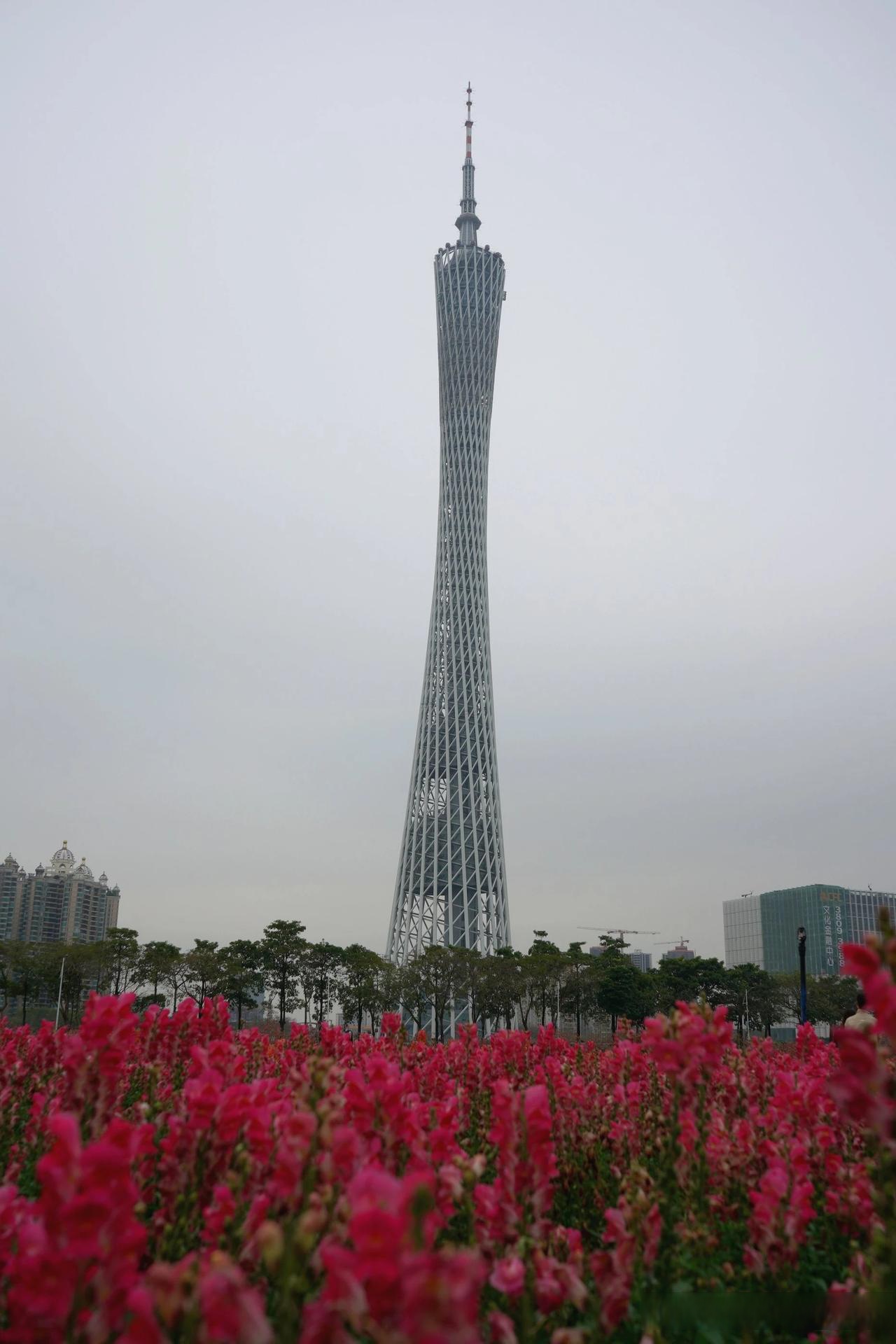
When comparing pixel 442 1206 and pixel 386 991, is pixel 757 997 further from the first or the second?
pixel 442 1206

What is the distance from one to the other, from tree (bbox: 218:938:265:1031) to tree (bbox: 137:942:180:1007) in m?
2.12

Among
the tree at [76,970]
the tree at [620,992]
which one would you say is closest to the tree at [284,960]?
the tree at [76,970]

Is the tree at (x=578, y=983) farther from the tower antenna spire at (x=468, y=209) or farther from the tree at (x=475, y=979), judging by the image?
the tower antenna spire at (x=468, y=209)

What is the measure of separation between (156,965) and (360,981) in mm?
8927

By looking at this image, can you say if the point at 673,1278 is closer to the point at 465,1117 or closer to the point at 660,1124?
the point at 660,1124

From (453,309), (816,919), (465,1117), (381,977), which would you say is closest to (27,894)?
(381,977)

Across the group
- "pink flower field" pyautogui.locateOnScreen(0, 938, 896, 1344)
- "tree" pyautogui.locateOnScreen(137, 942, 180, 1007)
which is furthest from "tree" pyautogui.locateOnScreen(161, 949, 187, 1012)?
"pink flower field" pyautogui.locateOnScreen(0, 938, 896, 1344)

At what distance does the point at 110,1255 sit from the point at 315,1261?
0.55m

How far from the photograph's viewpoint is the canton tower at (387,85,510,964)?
1914 inches

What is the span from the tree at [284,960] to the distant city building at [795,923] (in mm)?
99885

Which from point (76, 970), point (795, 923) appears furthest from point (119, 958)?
point (795, 923)

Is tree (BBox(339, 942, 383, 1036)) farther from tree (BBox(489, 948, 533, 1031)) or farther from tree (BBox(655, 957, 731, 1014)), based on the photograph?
tree (BBox(655, 957, 731, 1014))

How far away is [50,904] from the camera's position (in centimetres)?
8350

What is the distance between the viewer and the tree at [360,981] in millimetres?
39062
